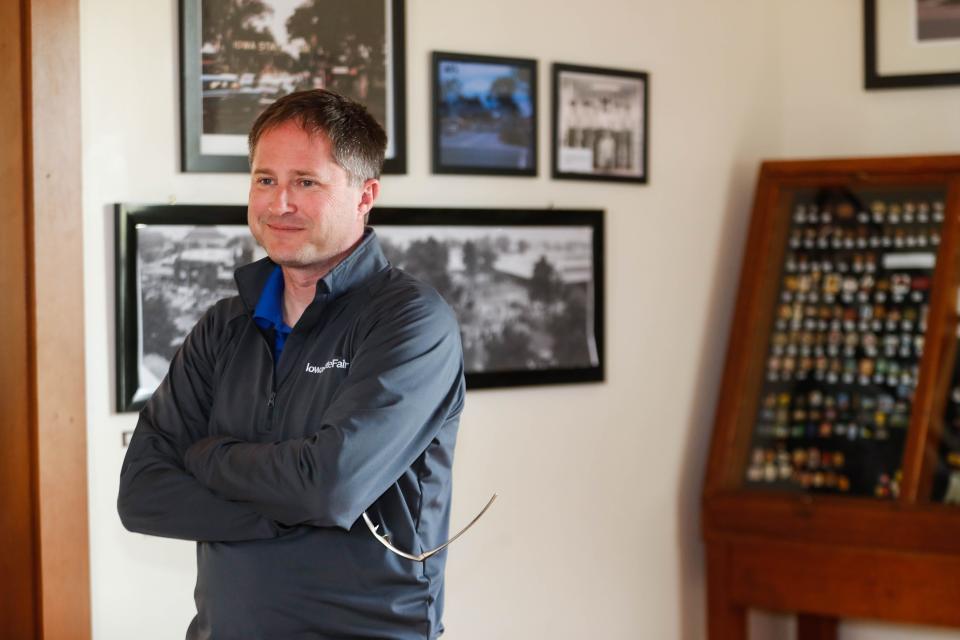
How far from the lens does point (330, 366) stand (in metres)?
2.06

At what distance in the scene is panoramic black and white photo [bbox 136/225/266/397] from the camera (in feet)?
9.79

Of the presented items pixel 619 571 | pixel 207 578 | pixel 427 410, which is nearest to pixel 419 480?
pixel 427 410

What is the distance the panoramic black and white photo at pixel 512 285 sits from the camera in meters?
3.44

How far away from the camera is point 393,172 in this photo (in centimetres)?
335

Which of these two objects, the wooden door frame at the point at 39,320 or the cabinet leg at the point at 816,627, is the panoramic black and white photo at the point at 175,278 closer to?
the wooden door frame at the point at 39,320

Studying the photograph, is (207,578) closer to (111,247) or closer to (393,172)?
(111,247)

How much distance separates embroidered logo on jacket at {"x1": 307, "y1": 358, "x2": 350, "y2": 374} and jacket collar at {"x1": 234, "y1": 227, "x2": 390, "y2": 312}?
12 cm

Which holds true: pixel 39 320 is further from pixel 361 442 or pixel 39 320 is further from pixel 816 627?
pixel 816 627

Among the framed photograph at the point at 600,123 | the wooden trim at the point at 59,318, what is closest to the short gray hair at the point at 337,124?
the wooden trim at the point at 59,318

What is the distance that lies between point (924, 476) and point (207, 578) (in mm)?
2372

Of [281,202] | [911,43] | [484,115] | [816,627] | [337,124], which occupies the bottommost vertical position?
[816,627]

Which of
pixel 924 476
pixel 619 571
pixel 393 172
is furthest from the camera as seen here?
pixel 619 571

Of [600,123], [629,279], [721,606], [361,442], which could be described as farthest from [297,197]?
[721,606]

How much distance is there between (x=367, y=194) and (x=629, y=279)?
5.89ft
